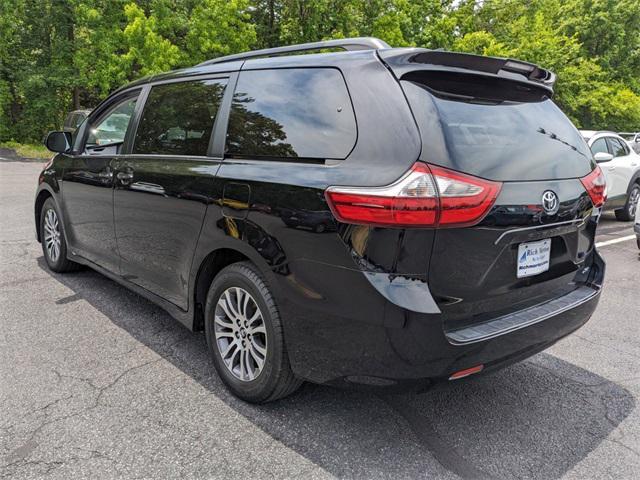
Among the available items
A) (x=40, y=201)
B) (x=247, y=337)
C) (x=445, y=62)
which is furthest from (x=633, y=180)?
(x=40, y=201)

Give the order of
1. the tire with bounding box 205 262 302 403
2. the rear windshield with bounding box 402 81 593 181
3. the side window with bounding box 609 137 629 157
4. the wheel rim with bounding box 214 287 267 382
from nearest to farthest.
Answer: the rear windshield with bounding box 402 81 593 181
the tire with bounding box 205 262 302 403
the wheel rim with bounding box 214 287 267 382
the side window with bounding box 609 137 629 157

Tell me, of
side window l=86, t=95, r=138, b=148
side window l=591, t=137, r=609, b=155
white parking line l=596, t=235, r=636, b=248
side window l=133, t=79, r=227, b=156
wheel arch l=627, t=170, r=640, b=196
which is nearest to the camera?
side window l=133, t=79, r=227, b=156

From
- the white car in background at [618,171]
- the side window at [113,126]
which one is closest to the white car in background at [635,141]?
the white car in background at [618,171]

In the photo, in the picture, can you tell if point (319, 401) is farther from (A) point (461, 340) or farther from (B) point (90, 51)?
(B) point (90, 51)

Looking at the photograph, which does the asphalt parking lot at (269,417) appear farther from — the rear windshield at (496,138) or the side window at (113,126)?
the side window at (113,126)

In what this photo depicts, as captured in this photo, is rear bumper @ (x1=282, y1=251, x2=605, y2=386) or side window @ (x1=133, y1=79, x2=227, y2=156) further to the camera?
side window @ (x1=133, y1=79, x2=227, y2=156)

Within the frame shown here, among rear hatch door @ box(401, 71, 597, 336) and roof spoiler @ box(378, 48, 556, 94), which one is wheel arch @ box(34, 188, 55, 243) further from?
rear hatch door @ box(401, 71, 597, 336)

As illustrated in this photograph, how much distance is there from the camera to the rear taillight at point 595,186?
9.03ft

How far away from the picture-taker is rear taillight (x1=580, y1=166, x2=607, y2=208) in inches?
108

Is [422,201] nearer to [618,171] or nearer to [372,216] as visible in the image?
[372,216]

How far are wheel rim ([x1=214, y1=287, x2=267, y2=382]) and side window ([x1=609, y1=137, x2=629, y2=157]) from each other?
881 centimetres

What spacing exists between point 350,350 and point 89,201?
2.88 m

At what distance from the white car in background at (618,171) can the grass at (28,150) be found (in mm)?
18478

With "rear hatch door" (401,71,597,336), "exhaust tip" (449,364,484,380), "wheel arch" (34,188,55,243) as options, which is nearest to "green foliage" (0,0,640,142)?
"wheel arch" (34,188,55,243)
